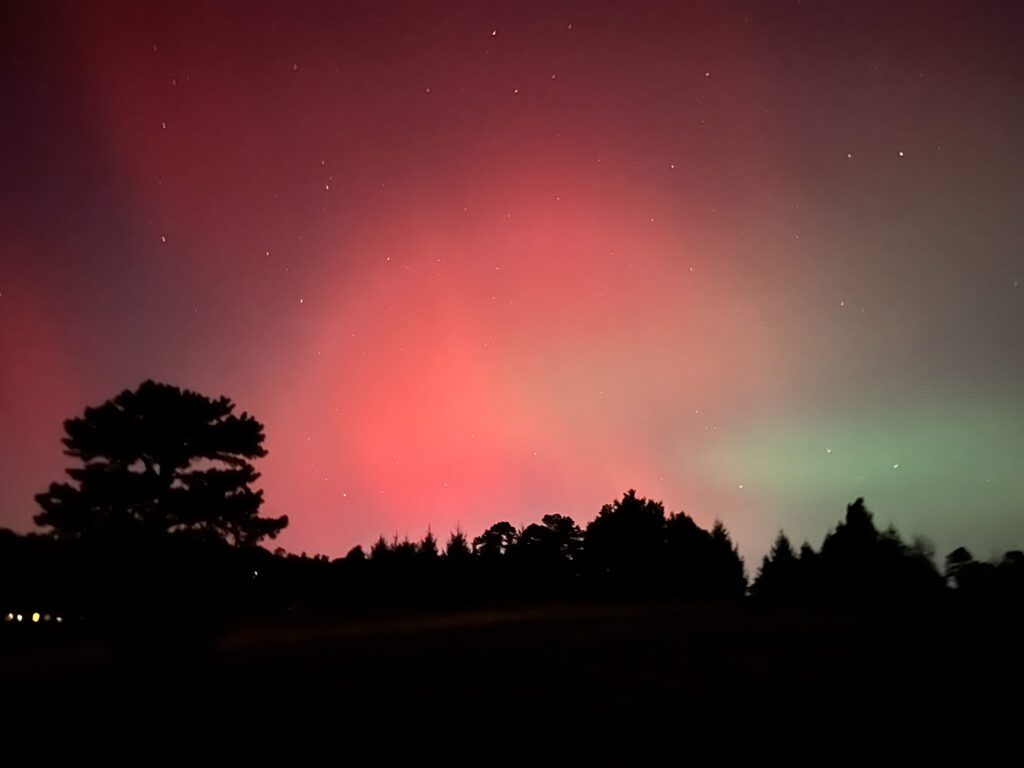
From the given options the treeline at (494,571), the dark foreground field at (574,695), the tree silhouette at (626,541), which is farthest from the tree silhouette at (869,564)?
the tree silhouette at (626,541)

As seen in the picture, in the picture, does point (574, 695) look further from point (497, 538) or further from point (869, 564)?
point (497, 538)

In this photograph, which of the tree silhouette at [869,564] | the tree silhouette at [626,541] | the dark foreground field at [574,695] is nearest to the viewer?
the dark foreground field at [574,695]

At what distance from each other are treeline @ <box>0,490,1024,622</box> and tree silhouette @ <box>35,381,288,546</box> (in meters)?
0.67

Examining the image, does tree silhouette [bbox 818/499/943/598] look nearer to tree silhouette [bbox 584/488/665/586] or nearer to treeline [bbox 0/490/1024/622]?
treeline [bbox 0/490/1024/622]

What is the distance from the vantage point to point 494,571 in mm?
55750

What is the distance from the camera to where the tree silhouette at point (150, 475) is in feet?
76.5

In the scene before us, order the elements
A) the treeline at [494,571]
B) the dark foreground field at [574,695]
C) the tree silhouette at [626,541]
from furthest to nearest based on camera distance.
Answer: the tree silhouette at [626,541] → the treeline at [494,571] → the dark foreground field at [574,695]

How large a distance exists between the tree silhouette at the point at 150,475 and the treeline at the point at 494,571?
2.19ft

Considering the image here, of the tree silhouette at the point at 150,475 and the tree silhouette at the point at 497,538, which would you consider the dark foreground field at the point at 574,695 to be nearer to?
the tree silhouette at the point at 150,475

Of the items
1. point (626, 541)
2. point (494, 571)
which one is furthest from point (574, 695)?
point (626, 541)

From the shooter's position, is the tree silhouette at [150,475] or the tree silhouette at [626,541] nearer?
the tree silhouette at [150,475]

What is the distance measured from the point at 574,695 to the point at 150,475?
15755 millimetres

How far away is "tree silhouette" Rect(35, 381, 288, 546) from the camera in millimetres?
23312

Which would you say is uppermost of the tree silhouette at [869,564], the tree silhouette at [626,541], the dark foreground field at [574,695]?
the tree silhouette at [626,541]
